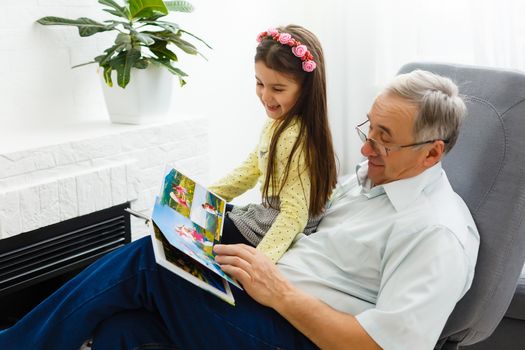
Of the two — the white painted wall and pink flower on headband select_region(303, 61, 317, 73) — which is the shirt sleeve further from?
the white painted wall

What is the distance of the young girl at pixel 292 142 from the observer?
65.7 inches

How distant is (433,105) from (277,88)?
435 mm

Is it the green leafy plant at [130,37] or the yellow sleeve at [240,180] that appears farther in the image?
the green leafy plant at [130,37]

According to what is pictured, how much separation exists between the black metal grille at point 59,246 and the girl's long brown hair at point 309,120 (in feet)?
2.83

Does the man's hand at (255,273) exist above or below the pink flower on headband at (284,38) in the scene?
below

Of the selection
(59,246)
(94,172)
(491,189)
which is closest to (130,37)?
(94,172)

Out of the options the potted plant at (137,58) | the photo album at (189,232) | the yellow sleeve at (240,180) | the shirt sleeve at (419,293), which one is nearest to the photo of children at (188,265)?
the photo album at (189,232)

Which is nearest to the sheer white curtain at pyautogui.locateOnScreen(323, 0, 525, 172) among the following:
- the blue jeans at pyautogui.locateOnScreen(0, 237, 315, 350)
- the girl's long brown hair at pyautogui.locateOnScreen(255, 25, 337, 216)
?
the girl's long brown hair at pyautogui.locateOnScreen(255, 25, 337, 216)

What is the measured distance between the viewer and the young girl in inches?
65.7

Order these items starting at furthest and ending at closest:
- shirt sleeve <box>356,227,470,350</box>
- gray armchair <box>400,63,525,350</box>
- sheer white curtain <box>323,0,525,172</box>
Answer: sheer white curtain <box>323,0,525,172</box> < gray armchair <box>400,63,525,350</box> < shirt sleeve <box>356,227,470,350</box>

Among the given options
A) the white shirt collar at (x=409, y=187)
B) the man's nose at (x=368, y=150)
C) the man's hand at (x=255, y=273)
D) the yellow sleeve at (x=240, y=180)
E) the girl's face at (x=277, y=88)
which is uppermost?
the girl's face at (x=277, y=88)

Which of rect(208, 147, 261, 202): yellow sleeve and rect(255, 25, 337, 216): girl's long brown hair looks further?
rect(208, 147, 261, 202): yellow sleeve

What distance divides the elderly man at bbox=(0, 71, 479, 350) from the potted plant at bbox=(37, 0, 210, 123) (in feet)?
3.16

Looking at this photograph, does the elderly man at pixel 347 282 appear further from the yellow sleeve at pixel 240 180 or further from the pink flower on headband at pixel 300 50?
the yellow sleeve at pixel 240 180
